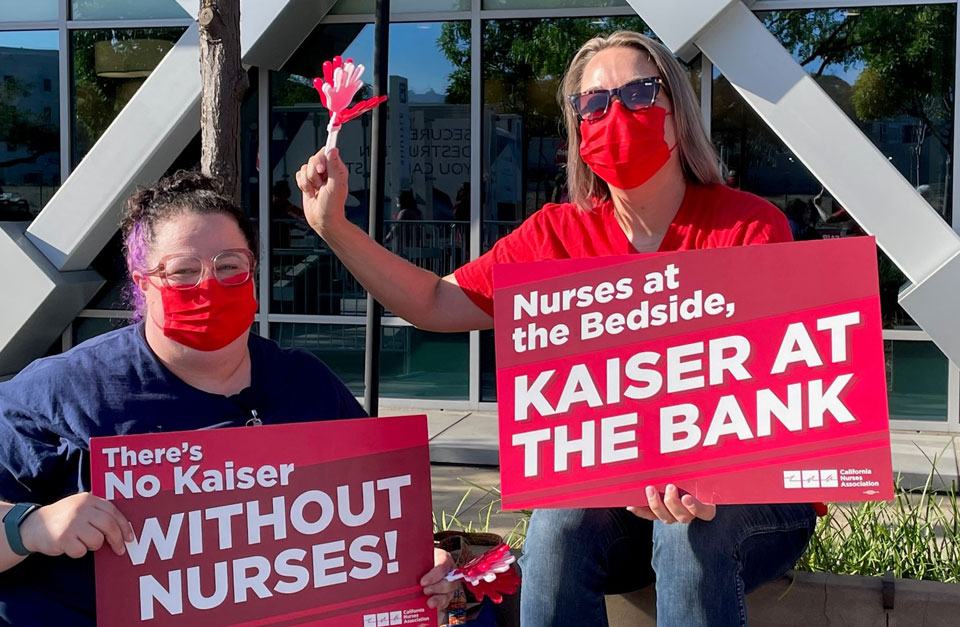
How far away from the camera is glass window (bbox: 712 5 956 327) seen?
7.18 m

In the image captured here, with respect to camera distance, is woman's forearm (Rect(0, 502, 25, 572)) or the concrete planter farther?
the concrete planter

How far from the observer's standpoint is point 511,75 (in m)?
8.02

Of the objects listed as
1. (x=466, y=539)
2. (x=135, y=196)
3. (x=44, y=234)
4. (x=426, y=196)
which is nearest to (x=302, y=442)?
(x=135, y=196)

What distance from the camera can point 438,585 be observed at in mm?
2172

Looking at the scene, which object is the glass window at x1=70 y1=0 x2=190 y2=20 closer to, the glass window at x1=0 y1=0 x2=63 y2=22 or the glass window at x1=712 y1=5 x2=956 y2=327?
the glass window at x1=0 y1=0 x2=63 y2=22

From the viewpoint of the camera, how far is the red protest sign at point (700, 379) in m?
2.16

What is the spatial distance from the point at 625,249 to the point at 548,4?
5763 mm

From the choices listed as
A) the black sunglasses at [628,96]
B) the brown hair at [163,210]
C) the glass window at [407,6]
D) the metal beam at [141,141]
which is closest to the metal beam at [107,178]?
the metal beam at [141,141]

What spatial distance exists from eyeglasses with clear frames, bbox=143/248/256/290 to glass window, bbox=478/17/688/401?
231 inches

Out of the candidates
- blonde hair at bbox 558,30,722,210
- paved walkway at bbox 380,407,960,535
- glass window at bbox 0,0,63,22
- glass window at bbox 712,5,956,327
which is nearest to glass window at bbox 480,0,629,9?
glass window at bbox 712,5,956,327

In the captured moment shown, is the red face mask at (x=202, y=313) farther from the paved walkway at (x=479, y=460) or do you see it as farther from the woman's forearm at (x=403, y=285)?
the paved walkway at (x=479, y=460)

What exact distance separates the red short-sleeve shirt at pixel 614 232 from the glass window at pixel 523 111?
518 cm

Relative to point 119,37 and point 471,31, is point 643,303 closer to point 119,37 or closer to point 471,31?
point 471,31

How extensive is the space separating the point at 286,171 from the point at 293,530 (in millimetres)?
6743
